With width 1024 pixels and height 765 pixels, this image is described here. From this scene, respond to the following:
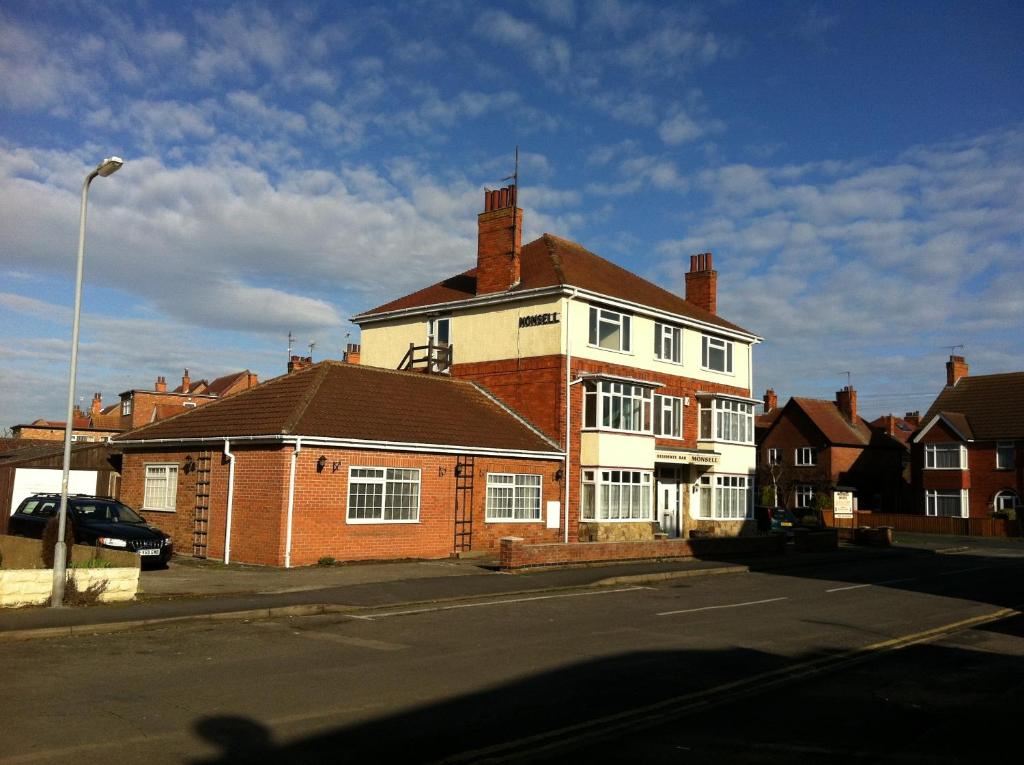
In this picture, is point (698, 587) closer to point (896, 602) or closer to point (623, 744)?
point (896, 602)

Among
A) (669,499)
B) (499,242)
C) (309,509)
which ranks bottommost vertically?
(309,509)

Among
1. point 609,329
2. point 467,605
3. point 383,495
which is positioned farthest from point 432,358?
point 467,605

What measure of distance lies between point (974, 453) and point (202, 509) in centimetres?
4963

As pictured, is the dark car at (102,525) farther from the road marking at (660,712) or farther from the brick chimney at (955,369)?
the brick chimney at (955,369)

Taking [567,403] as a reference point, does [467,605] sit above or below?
below

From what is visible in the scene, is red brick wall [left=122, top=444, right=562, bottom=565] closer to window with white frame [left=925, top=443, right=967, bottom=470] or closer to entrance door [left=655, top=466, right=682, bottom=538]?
entrance door [left=655, top=466, right=682, bottom=538]

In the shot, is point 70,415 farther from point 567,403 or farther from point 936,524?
point 936,524

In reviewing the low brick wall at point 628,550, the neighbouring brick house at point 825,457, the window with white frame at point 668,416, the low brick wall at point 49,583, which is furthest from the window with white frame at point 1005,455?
the low brick wall at point 49,583

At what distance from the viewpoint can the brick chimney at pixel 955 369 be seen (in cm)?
6344

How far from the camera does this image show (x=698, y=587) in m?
20.5

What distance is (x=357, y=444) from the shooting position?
23.1 meters

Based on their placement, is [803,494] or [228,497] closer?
[228,497]

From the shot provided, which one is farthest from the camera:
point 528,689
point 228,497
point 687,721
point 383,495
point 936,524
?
point 936,524

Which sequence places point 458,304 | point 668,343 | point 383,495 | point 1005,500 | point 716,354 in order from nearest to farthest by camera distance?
point 383,495 → point 458,304 → point 668,343 → point 716,354 → point 1005,500
